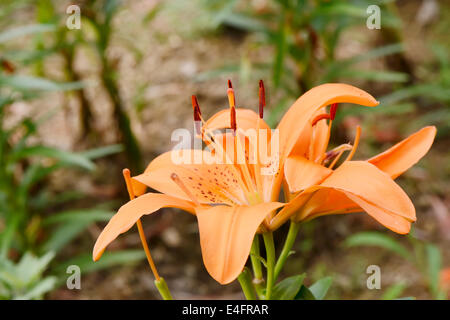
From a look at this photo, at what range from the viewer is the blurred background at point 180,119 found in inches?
57.4

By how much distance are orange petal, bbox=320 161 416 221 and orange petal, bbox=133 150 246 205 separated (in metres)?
0.15

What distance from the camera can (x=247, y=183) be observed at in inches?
27.3

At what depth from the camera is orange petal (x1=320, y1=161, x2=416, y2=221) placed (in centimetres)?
54

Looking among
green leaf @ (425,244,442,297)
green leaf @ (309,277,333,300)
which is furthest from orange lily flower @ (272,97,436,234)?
green leaf @ (425,244,442,297)

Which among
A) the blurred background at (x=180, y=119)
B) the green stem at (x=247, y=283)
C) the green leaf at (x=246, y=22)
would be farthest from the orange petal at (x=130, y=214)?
the green leaf at (x=246, y=22)

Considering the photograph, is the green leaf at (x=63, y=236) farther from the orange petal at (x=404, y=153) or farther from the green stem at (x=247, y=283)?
the orange petal at (x=404, y=153)

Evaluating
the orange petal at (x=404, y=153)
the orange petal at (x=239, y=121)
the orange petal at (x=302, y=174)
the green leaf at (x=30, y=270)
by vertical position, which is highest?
the orange petal at (x=239, y=121)

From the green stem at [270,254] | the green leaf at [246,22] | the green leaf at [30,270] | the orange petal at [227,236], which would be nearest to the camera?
the orange petal at [227,236]

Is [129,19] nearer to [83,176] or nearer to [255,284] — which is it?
[83,176]

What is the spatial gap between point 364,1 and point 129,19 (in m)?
1.25

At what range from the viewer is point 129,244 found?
1856 millimetres

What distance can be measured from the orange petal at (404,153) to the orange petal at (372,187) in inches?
3.2

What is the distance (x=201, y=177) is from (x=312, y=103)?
17cm
